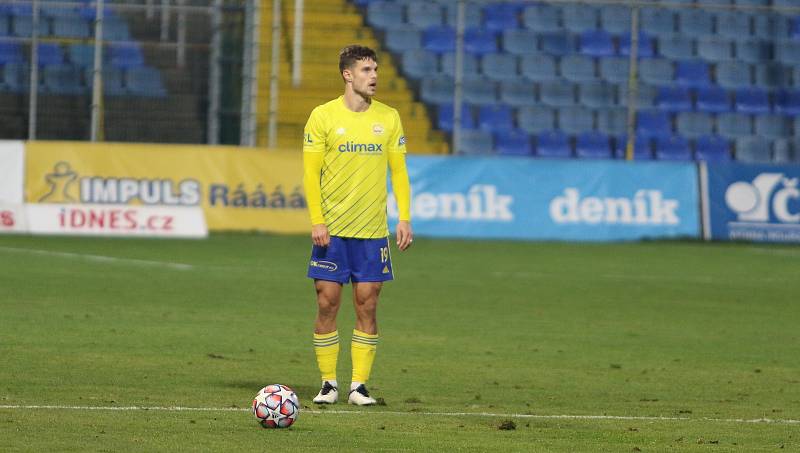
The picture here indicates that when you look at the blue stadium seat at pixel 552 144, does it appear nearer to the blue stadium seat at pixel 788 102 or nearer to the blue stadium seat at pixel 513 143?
the blue stadium seat at pixel 513 143

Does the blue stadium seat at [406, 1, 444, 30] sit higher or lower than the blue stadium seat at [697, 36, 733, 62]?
higher

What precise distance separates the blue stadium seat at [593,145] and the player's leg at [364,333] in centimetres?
2121

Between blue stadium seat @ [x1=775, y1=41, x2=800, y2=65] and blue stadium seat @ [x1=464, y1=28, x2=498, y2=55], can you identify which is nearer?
blue stadium seat @ [x1=775, y1=41, x2=800, y2=65]

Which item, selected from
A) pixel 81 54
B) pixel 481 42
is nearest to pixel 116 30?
pixel 81 54

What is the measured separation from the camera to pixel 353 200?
892 cm

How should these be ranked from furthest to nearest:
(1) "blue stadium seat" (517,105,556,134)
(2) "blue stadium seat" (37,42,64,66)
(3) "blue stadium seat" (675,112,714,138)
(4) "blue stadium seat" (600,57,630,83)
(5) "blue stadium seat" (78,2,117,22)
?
1. (3) "blue stadium seat" (675,112,714,138)
2. (4) "blue stadium seat" (600,57,630,83)
3. (1) "blue stadium seat" (517,105,556,134)
4. (5) "blue stadium seat" (78,2,117,22)
5. (2) "blue stadium seat" (37,42,64,66)

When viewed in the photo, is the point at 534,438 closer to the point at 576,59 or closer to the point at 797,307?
the point at 797,307

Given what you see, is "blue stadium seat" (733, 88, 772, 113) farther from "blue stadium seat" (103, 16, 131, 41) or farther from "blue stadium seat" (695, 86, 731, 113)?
"blue stadium seat" (103, 16, 131, 41)

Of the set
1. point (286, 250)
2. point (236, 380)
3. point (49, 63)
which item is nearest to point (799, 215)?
point (286, 250)

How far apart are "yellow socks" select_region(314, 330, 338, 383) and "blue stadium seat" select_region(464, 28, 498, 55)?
73.1 feet

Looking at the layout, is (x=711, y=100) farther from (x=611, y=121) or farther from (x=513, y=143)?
(x=513, y=143)

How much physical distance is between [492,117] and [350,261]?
836 inches

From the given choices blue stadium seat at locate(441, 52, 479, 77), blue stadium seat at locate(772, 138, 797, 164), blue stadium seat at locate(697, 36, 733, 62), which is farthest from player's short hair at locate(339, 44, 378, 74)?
blue stadium seat at locate(697, 36, 733, 62)

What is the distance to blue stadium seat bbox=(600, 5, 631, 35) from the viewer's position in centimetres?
2934
